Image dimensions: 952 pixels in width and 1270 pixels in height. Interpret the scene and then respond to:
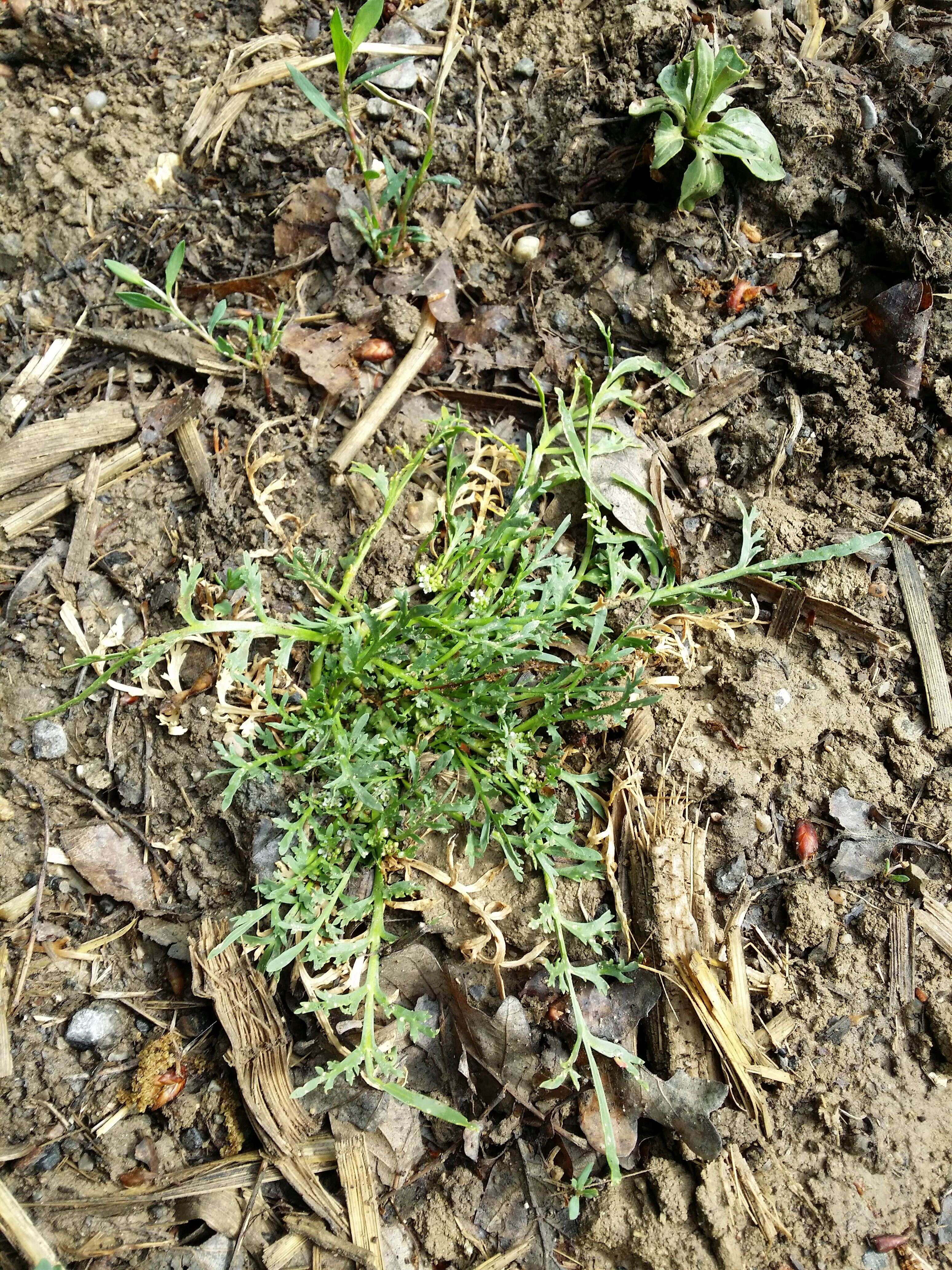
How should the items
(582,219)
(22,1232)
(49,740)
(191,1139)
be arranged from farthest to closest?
(582,219), (49,740), (191,1139), (22,1232)

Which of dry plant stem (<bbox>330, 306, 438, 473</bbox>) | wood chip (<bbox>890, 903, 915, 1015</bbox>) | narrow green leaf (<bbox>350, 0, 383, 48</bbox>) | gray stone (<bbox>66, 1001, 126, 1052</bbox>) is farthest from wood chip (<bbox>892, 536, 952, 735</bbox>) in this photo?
gray stone (<bbox>66, 1001, 126, 1052</bbox>)

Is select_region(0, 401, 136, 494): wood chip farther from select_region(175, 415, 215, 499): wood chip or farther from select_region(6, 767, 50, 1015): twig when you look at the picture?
select_region(6, 767, 50, 1015): twig

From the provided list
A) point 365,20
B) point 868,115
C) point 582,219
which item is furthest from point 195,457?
point 868,115

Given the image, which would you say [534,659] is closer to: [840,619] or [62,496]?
[840,619]

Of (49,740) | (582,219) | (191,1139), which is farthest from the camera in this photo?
(582,219)

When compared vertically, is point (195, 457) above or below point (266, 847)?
above

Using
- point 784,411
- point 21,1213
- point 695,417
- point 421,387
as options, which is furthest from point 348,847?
point 784,411
